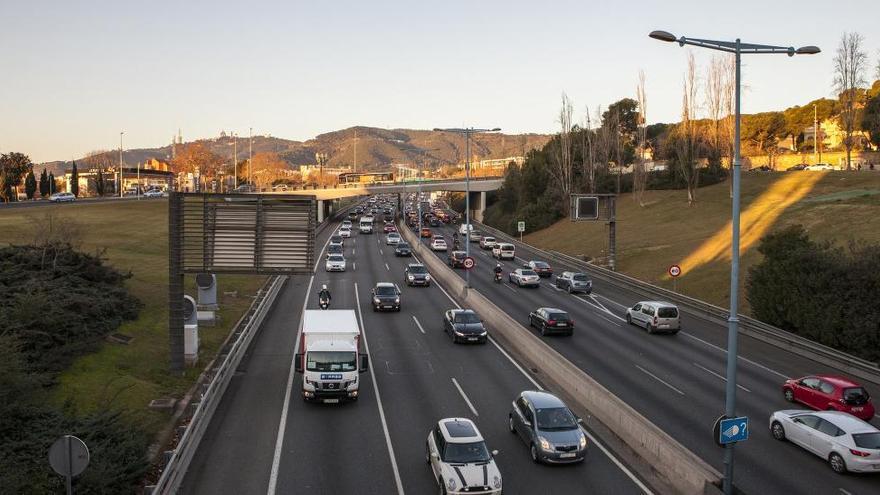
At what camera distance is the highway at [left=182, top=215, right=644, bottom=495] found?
54.8 feet

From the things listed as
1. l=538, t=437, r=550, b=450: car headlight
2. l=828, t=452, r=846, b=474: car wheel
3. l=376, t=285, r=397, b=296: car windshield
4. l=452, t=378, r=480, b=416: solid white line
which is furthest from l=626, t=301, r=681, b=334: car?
l=538, t=437, r=550, b=450: car headlight

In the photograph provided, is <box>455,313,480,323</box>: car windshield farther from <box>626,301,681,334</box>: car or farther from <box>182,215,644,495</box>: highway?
<box>626,301,681,334</box>: car

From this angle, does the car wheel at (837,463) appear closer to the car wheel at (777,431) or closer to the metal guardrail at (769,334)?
the car wheel at (777,431)

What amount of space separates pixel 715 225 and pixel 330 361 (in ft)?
171

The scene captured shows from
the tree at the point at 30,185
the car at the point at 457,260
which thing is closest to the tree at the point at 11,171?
the tree at the point at 30,185

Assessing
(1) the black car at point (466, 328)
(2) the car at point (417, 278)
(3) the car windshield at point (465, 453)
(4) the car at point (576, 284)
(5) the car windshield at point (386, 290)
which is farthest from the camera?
(2) the car at point (417, 278)

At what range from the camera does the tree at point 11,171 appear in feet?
330

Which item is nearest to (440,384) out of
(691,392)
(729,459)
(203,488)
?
(691,392)

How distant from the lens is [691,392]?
964 inches

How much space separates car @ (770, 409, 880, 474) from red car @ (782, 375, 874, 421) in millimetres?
3172

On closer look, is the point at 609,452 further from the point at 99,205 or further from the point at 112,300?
the point at 99,205

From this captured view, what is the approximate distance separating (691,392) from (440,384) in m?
9.32

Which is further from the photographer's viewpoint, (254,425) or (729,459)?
(254,425)

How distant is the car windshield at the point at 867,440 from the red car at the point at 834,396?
4358mm
